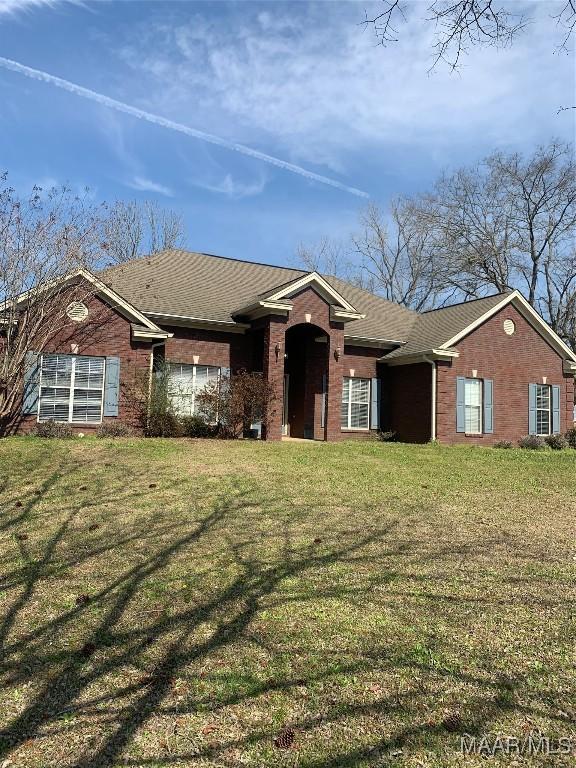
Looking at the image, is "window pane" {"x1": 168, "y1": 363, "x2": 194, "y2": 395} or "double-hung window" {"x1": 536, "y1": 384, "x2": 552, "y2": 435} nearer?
"window pane" {"x1": 168, "y1": 363, "x2": 194, "y2": 395}

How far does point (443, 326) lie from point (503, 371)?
2.64m

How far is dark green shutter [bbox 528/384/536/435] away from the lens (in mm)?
21578

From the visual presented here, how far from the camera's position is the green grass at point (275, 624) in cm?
323

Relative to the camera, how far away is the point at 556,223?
3709 cm

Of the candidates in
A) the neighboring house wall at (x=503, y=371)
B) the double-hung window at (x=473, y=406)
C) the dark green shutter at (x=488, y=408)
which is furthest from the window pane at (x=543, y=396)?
the double-hung window at (x=473, y=406)

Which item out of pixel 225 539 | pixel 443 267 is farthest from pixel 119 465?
pixel 443 267

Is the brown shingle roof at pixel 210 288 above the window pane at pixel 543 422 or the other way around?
above

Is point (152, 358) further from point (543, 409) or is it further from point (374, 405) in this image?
point (543, 409)

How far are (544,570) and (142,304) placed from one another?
14.6 metres

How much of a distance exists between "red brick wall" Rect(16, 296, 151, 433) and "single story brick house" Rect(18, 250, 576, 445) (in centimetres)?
3

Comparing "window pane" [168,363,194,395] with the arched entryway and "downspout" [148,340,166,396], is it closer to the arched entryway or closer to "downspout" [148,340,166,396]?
"downspout" [148,340,166,396]

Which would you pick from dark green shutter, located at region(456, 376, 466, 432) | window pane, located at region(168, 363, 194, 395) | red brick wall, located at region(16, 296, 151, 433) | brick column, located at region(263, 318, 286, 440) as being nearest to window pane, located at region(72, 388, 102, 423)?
red brick wall, located at region(16, 296, 151, 433)

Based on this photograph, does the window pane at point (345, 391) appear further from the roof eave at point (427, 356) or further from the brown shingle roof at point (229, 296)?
the roof eave at point (427, 356)

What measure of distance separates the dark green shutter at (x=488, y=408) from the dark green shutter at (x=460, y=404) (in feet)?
3.13
